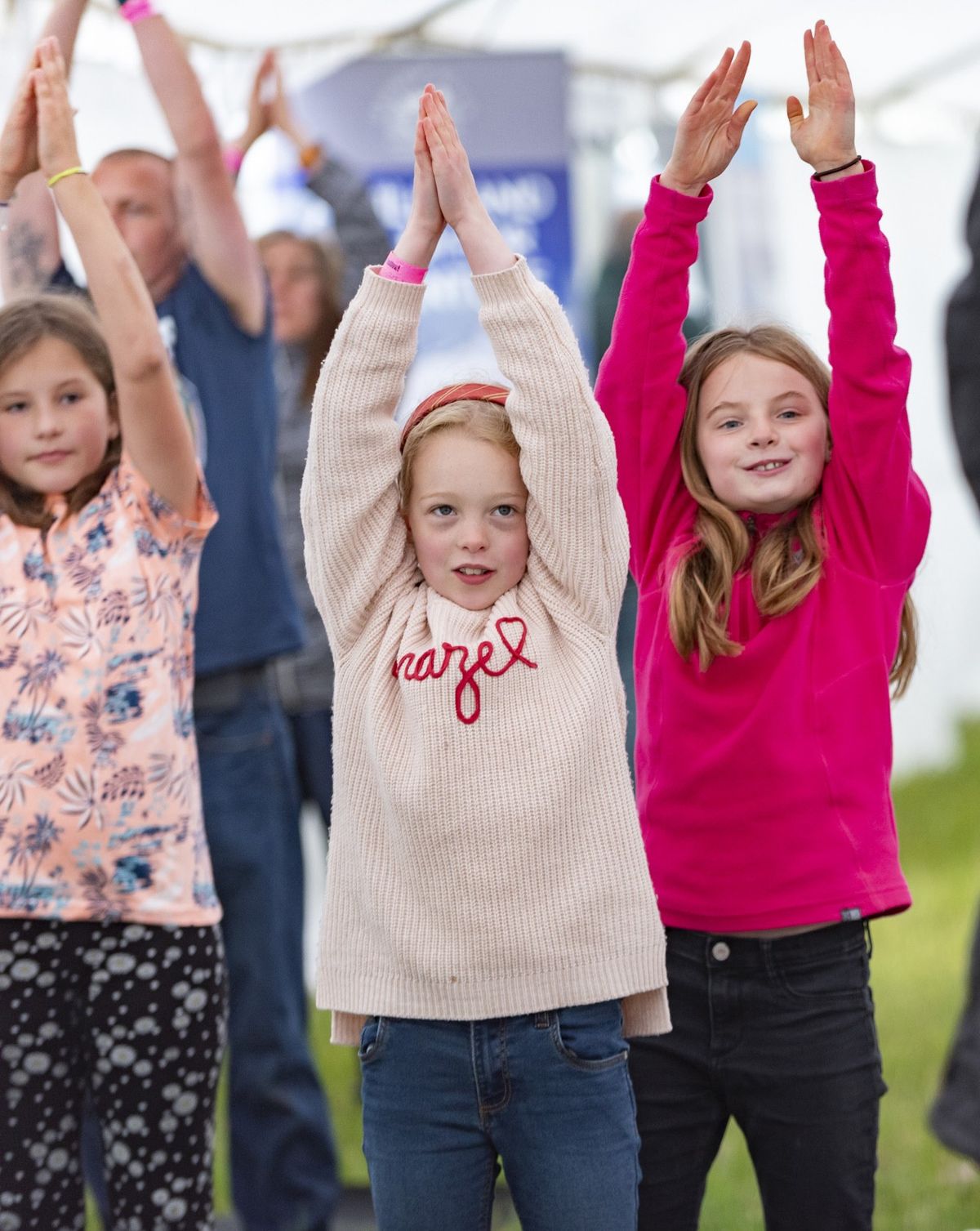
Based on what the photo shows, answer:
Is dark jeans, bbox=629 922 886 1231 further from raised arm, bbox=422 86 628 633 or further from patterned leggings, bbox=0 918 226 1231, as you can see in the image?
patterned leggings, bbox=0 918 226 1231

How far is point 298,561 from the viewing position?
3.60 meters

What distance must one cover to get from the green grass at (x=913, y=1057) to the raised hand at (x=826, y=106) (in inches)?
75.2

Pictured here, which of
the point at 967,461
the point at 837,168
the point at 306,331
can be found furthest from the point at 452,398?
the point at 306,331

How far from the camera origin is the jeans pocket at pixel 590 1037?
1837 millimetres

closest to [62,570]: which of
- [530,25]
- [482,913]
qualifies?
[482,913]

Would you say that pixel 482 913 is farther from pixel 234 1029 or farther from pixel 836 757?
pixel 234 1029

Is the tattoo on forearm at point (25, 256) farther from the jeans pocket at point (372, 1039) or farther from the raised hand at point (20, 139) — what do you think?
the jeans pocket at point (372, 1039)

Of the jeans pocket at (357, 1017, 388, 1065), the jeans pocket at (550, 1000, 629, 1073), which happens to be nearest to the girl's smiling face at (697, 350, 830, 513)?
the jeans pocket at (550, 1000, 629, 1073)

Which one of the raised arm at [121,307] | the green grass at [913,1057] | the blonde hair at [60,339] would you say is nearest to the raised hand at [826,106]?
the raised arm at [121,307]

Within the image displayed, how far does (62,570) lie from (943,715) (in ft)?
21.9

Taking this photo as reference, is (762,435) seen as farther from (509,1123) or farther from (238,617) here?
(238,617)

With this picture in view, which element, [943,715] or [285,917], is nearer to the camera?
[285,917]

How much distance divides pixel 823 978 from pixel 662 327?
0.82 metres

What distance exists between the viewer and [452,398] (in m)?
2.02
